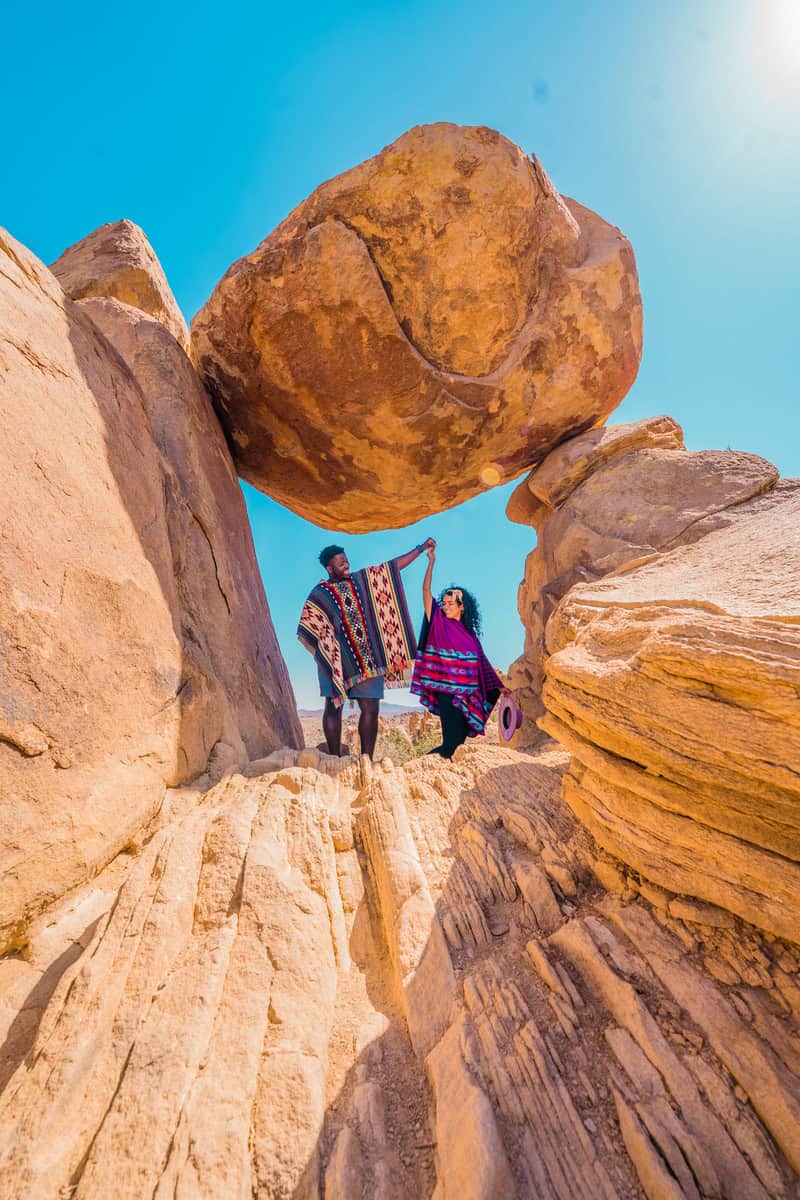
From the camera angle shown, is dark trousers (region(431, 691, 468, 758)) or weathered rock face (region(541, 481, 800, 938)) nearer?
weathered rock face (region(541, 481, 800, 938))

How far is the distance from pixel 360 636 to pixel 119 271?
5.43 meters

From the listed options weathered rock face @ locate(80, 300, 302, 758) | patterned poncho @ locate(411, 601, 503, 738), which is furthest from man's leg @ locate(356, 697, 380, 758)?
weathered rock face @ locate(80, 300, 302, 758)

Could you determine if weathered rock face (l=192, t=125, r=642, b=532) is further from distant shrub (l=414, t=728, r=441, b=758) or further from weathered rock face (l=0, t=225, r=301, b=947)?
distant shrub (l=414, t=728, r=441, b=758)

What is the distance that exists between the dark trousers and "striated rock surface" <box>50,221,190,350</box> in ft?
17.4

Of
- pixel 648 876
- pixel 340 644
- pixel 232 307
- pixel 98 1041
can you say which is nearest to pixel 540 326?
pixel 232 307

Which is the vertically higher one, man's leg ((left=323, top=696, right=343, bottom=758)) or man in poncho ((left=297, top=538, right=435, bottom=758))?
man in poncho ((left=297, top=538, right=435, bottom=758))

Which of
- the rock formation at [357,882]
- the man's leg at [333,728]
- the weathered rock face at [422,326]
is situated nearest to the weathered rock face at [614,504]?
the rock formation at [357,882]

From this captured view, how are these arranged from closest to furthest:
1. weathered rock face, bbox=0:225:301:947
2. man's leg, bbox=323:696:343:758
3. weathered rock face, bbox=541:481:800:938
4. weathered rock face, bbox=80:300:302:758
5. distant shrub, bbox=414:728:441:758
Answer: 1. weathered rock face, bbox=541:481:800:938
2. weathered rock face, bbox=0:225:301:947
3. weathered rock face, bbox=80:300:302:758
4. man's leg, bbox=323:696:343:758
5. distant shrub, bbox=414:728:441:758

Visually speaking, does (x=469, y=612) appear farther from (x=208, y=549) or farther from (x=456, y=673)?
(x=208, y=549)

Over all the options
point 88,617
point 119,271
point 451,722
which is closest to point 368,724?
point 451,722

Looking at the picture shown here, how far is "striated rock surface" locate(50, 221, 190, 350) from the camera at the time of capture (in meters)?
6.02

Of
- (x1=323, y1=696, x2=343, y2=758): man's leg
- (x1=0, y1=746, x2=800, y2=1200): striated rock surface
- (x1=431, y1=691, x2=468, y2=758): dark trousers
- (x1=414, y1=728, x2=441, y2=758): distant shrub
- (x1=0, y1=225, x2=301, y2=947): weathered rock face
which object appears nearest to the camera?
(x1=0, y1=746, x2=800, y2=1200): striated rock surface

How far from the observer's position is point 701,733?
2037mm

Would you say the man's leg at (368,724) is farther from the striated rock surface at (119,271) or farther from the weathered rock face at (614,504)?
the striated rock surface at (119,271)
